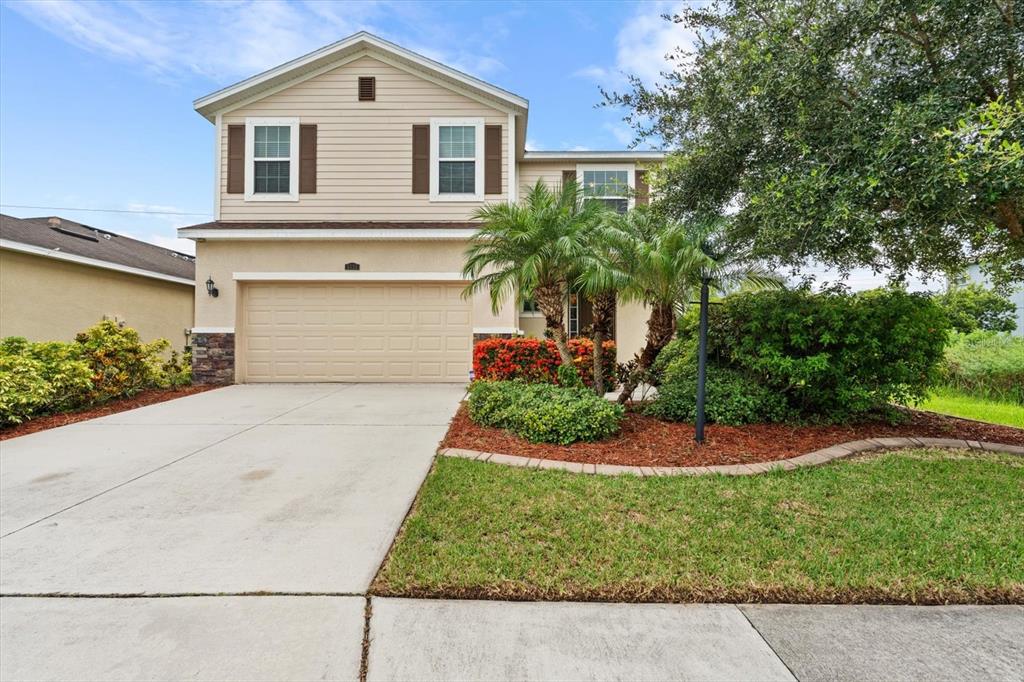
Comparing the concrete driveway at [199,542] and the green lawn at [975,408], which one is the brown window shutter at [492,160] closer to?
the concrete driveway at [199,542]

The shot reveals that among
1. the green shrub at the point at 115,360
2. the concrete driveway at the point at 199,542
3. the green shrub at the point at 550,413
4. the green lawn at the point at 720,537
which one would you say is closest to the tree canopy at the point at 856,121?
the green lawn at the point at 720,537

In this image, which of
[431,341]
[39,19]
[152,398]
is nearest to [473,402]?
[431,341]

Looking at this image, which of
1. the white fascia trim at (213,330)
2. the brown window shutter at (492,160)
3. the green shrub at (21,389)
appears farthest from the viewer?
the brown window shutter at (492,160)

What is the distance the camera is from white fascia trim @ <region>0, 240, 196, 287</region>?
1023cm

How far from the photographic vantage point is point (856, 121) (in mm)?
4395

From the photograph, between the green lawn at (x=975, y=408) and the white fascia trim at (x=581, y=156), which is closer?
the green lawn at (x=975, y=408)

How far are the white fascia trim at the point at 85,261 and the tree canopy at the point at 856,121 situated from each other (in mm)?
13512

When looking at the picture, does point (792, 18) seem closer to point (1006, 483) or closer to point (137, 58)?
point (1006, 483)

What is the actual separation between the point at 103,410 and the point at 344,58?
28.3 ft

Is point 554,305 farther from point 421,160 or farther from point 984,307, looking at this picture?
point 984,307

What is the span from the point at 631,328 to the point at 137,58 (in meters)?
14.5

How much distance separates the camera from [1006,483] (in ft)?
13.5

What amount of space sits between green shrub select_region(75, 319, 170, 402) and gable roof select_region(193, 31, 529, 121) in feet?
17.5

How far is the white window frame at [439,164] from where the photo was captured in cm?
1053
